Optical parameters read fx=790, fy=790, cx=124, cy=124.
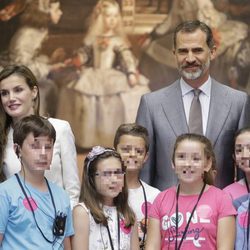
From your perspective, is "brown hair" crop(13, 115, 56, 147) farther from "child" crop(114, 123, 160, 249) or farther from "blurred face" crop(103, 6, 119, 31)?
"blurred face" crop(103, 6, 119, 31)

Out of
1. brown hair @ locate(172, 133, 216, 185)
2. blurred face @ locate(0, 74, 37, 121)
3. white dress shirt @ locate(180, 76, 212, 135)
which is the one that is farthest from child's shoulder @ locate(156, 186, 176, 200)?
blurred face @ locate(0, 74, 37, 121)

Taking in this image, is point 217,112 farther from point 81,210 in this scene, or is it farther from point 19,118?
point 19,118

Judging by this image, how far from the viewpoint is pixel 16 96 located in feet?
13.8

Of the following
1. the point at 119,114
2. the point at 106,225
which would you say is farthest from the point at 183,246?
the point at 119,114

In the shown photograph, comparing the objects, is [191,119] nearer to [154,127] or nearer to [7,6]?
[154,127]

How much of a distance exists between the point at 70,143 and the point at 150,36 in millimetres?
3512

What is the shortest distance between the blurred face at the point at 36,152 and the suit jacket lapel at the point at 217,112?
1031 mm

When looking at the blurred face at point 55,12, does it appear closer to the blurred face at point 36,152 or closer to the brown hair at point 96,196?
the brown hair at point 96,196

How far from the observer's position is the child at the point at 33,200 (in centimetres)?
384

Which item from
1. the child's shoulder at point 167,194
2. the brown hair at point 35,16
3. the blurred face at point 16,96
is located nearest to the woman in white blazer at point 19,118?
the blurred face at point 16,96

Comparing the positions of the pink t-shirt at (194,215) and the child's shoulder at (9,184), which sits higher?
the child's shoulder at (9,184)

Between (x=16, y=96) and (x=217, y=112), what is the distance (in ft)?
3.84

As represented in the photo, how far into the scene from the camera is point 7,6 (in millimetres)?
7641

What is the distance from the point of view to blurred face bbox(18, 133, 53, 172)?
12.9 ft
